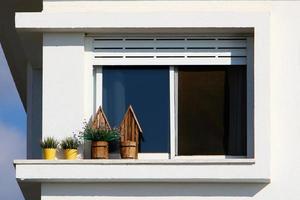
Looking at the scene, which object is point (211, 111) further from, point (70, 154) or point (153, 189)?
point (70, 154)

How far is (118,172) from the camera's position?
15.5m

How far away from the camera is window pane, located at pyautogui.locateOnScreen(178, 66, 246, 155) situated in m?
16.1

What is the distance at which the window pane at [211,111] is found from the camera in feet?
52.9

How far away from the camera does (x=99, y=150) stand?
15.8m

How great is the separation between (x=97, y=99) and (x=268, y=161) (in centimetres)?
239

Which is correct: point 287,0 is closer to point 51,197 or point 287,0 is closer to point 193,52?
point 193,52

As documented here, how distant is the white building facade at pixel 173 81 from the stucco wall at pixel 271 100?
0.5 inches

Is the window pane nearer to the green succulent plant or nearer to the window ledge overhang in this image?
the window ledge overhang

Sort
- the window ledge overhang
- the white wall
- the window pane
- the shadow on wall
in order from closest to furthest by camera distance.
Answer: the window ledge overhang < the shadow on wall < the white wall < the window pane

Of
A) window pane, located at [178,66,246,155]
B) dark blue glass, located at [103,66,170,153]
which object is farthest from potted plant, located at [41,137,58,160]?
window pane, located at [178,66,246,155]

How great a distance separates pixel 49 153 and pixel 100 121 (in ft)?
2.58

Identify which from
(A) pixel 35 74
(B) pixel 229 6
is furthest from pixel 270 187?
(A) pixel 35 74

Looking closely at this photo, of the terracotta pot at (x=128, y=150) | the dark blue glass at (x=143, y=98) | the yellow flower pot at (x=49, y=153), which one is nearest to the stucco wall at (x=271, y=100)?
the yellow flower pot at (x=49, y=153)

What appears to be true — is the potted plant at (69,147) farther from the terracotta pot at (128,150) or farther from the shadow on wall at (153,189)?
the terracotta pot at (128,150)
